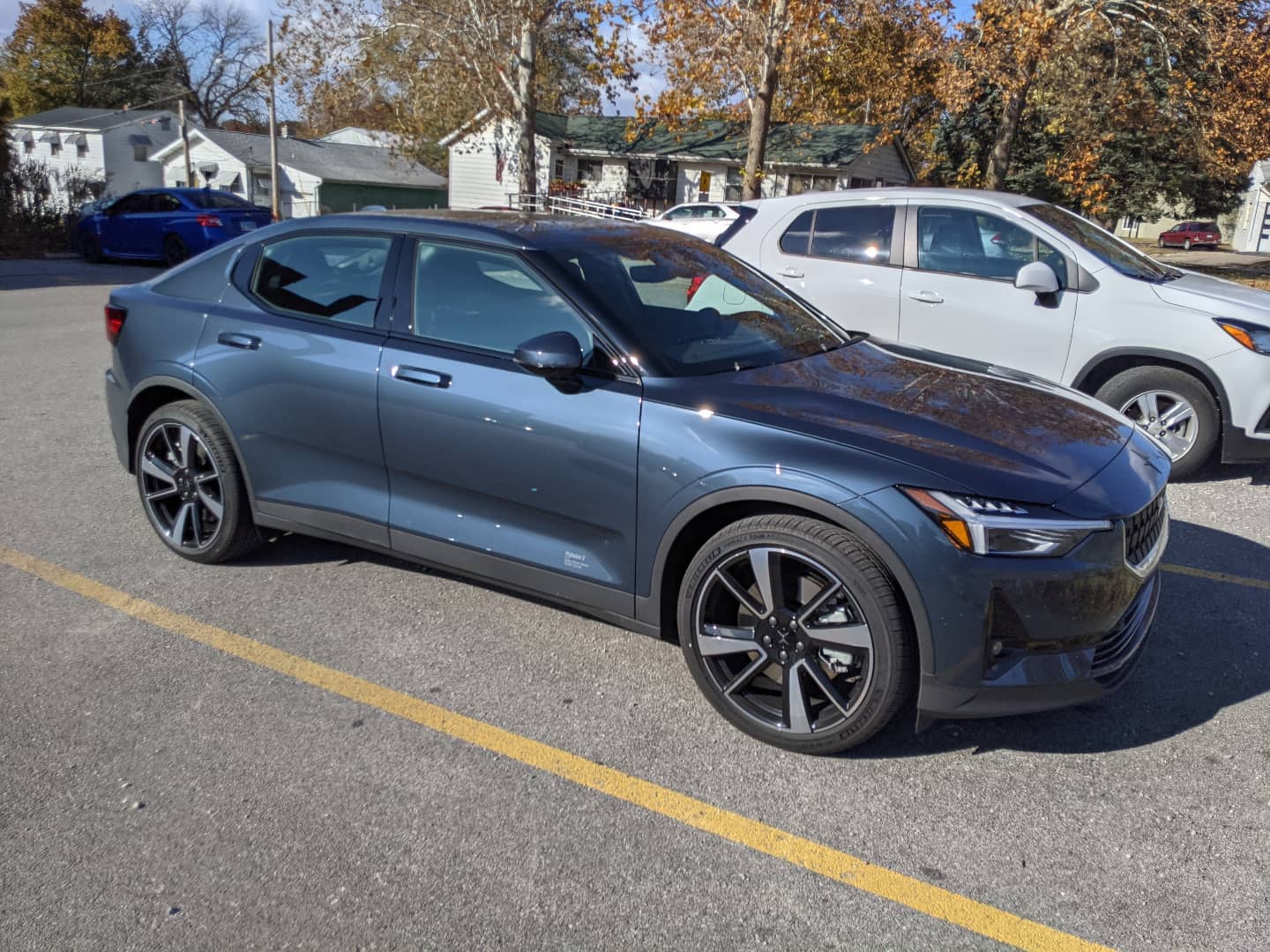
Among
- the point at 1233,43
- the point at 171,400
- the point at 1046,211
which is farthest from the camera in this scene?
the point at 1233,43

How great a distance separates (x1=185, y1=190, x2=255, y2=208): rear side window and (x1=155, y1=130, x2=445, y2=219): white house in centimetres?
3139

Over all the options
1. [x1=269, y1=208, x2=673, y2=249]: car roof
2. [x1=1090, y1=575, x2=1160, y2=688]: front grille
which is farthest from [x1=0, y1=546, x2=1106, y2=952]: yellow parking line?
[x1=269, y1=208, x2=673, y2=249]: car roof

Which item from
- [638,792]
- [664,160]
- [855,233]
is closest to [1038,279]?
[855,233]

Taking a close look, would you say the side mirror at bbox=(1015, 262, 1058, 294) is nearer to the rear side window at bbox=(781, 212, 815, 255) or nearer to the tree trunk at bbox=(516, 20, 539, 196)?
the rear side window at bbox=(781, 212, 815, 255)

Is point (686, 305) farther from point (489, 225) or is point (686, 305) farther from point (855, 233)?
point (855, 233)

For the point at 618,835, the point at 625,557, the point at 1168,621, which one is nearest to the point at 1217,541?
the point at 1168,621

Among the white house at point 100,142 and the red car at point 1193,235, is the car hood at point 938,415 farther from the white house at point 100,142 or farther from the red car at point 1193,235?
the white house at point 100,142

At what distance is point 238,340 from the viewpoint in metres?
4.48

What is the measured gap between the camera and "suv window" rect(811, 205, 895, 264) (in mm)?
7586

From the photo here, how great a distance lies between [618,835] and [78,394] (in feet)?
23.9

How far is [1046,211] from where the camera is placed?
7223 mm

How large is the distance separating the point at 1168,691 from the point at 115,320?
4918 mm

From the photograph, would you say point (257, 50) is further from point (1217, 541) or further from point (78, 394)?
point (1217, 541)

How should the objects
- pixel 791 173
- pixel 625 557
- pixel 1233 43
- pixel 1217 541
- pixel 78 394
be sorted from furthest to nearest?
pixel 791 173 < pixel 1233 43 < pixel 78 394 < pixel 1217 541 < pixel 625 557
